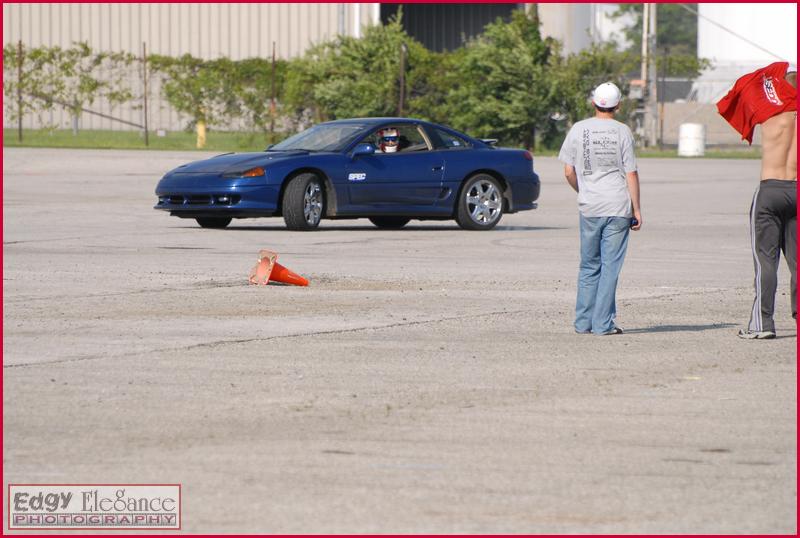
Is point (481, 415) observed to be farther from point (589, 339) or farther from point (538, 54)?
point (538, 54)

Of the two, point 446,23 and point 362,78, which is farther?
point 446,23

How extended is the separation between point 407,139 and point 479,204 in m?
1.18

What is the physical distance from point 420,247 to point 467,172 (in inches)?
126

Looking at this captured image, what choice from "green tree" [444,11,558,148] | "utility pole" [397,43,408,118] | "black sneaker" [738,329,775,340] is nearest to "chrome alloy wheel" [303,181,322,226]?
"black sneaker" [738,329,775,340]

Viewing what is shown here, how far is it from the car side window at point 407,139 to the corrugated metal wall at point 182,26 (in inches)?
1667

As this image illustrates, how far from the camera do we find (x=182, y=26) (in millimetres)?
62562

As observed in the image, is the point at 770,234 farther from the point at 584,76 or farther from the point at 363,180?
the point at 584,76

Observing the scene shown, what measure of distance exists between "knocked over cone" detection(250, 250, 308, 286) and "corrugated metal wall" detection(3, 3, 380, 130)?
4949cm

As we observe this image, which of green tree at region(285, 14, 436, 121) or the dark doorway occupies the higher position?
the dark doorway

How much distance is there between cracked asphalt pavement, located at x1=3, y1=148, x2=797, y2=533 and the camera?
18.4ft

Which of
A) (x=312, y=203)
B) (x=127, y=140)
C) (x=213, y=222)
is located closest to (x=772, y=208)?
(x=312, y=203)

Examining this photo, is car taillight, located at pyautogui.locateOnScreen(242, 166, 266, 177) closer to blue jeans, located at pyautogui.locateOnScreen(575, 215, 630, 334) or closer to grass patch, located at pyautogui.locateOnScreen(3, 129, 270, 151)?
blue jeans, located at pyautogui.locateOnScreen(575, 215, 630, 334)

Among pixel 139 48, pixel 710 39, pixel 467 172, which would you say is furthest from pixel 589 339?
pixel 710 39

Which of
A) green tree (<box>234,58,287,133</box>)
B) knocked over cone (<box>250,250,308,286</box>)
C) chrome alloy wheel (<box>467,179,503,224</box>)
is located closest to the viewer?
knocked over cone (<box>250,250,308,286</box>)
